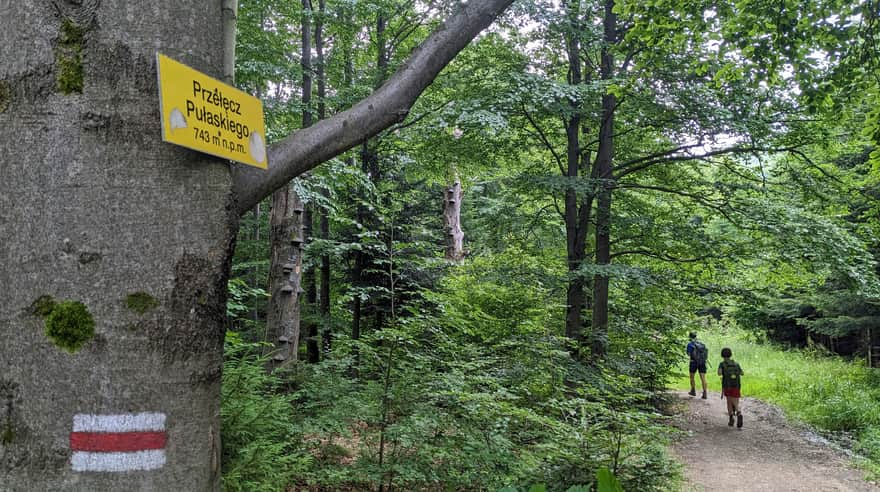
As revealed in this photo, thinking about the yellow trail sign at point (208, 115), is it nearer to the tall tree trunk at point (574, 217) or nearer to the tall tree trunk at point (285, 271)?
the tall tree trunk at point (285, 271)

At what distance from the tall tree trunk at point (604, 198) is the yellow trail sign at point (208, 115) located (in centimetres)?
915

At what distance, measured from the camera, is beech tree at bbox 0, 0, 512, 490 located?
1188 mm

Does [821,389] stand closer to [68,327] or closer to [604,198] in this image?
[604,198]

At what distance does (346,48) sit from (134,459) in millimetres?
9943

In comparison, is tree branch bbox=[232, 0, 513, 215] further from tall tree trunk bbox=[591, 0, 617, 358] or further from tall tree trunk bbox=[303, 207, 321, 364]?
tall tree trunk bbox=[591, 0, 617, 358]

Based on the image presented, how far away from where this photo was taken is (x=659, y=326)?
39.5 ft

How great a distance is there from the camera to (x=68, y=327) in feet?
3.90

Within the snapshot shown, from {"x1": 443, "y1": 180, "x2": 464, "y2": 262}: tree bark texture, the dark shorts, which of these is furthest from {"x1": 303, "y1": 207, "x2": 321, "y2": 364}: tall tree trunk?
the dark shorts

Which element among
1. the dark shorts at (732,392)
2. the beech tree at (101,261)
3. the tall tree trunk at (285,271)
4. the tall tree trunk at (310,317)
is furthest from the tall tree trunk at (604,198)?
the beech tree at (101,261)

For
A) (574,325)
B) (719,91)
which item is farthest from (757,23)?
(574,325)

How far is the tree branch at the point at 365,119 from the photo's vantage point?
1657 millimetres

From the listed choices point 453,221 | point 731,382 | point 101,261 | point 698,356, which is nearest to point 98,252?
point 101,261

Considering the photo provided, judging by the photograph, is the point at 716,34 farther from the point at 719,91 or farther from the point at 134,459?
the point at 134,459

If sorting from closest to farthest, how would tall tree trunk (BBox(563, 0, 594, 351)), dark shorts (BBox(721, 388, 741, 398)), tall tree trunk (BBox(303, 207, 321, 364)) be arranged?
tall tree trunk (BBox(563, 0, 594, 351)), tall tree trunk (BBox(303, 207, 321, 364)), dark shorts (BBox(721, 388, 741, 398))
